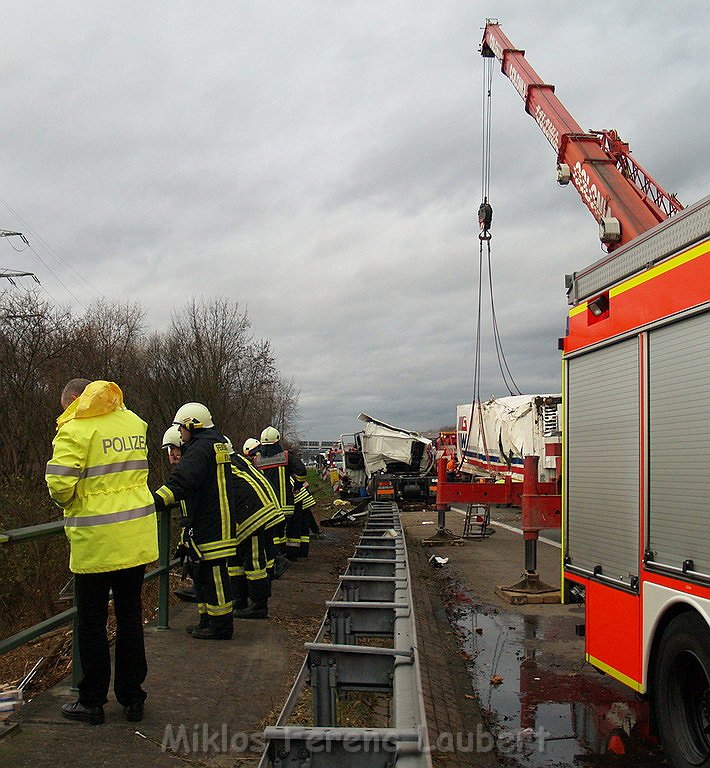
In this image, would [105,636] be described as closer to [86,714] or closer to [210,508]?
[86,714]

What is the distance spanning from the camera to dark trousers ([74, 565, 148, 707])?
4418 millimetres

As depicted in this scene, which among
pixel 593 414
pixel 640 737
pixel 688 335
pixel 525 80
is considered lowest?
pixel 640 737

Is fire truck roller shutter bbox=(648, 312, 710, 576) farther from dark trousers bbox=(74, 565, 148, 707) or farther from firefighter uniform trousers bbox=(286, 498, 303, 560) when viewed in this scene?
firefighter uniform trousers bbox=(286, 498, 303, 560)

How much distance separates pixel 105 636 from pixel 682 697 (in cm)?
314

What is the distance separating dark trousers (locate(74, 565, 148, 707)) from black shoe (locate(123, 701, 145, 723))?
0.03 meters

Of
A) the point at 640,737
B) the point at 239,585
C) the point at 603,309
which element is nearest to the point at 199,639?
the point at 239,585

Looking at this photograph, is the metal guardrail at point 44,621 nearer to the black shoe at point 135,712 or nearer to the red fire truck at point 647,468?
the black shoe at point 135,712

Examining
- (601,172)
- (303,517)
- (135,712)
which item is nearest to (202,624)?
→ (135,712)

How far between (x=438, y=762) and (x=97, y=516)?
242 cm

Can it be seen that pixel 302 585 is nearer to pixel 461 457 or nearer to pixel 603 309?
pixel 603 309

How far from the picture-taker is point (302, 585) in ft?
32.7

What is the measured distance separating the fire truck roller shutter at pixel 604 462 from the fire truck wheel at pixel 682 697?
56cm

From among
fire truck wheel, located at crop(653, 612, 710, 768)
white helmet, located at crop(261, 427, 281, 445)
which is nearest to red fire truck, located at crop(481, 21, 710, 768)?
fire truck wheel, located at crop(653, 612, 710, 768)

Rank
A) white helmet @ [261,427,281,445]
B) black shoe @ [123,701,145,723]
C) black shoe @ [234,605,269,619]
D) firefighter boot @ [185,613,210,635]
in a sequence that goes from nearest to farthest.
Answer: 1. black shoe @ [123,701,145,723]
2. firefighter boot @ [185,613,210,635]
3. black shoe @ [234,605,269,619]
4. white helmet @ [261,427,281,445]
